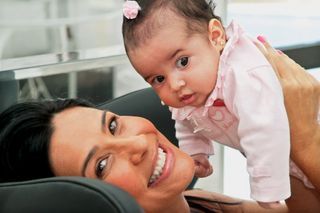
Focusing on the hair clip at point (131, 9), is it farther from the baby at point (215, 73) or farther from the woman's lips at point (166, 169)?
the woman's lips at point (166, 169)

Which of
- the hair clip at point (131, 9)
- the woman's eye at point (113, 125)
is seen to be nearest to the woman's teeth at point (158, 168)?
the woman's eye at point (113, 125)

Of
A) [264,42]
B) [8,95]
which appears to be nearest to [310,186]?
[264,42]

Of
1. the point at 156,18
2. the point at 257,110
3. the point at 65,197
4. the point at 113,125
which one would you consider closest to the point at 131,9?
the point at 156,18

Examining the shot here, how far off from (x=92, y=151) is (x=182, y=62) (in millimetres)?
314

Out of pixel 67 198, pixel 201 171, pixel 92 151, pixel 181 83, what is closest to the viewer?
pixel 67 198

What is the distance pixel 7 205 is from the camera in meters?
A: 0.99

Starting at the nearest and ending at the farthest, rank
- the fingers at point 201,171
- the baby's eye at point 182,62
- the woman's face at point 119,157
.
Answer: the woman's face at point 119,157 < the baby's eye at point 182,62 < the fingers at point 201,171

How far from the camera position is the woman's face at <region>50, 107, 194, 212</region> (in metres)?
1.20

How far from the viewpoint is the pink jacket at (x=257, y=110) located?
128 cm

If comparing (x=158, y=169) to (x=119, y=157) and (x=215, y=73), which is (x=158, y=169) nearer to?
(x=119, y=157)

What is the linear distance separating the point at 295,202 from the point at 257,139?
426 millimetres

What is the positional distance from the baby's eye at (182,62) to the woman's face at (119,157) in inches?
6.8

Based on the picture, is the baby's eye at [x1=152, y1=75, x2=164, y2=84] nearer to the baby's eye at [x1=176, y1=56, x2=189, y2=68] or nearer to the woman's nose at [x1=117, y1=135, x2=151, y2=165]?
the baby's eye at [x1=176, y1=56, x2=189, y2=68]

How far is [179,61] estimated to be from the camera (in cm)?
131
